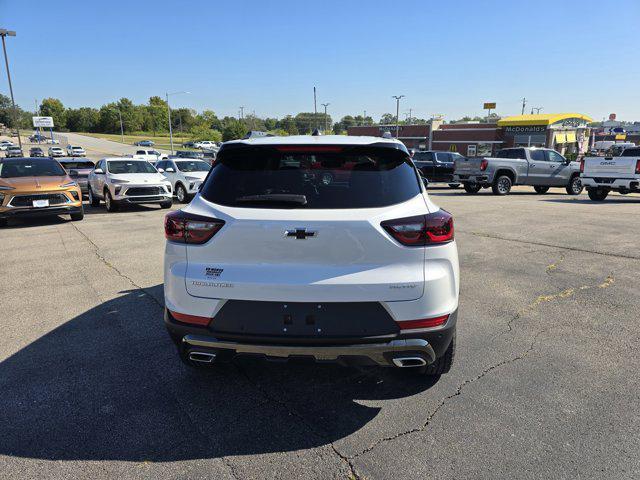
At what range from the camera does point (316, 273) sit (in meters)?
2.57

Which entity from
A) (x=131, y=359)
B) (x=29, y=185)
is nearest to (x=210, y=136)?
(x=29, y=185)

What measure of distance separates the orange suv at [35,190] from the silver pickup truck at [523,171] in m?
15.6

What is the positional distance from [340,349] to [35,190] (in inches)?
427

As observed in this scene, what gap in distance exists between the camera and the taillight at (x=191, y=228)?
8.79 ft

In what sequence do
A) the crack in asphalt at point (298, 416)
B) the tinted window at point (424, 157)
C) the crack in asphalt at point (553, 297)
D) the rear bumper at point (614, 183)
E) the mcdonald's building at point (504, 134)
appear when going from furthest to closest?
the mcdonald's building at point (504, 134) → the tinted window at point (424, 157) → the rear bumper at point (614, 183) → the crack in asphalt at point (553, 297) → the crack in asphalt at point (298, 416)

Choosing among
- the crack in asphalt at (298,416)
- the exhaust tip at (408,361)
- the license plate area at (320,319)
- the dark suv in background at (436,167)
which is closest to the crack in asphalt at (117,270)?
the crack in asphalt at (298,416)

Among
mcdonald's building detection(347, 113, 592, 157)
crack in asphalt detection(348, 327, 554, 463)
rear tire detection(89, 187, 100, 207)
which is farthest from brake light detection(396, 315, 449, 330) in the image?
mcdonald's building detection(347, 113, 592, 157)

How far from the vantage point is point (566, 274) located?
6.36m

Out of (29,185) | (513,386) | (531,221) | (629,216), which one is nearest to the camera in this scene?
(513,386)

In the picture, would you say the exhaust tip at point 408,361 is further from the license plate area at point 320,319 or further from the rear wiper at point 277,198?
the rear wiper at point 277,198

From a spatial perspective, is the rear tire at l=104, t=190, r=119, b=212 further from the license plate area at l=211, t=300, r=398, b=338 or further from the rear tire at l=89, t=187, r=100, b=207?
the license plate area at l=211, t=300, r=398, b=338

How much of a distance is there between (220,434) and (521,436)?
190 centimetres

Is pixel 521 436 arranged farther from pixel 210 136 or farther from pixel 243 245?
pixel 210 136

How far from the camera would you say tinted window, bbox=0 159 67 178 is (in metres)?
11.2
